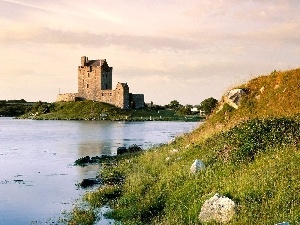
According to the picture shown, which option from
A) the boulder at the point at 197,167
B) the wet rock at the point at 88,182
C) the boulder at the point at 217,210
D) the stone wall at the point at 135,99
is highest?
the stone wall at the point at 135,99

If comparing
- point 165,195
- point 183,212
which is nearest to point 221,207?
point 183,212

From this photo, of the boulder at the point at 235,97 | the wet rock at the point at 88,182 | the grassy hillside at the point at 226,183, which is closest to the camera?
the grassy hillside at the point at 226,183

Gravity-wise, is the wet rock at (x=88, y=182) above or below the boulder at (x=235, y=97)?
below

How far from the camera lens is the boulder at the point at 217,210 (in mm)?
15617

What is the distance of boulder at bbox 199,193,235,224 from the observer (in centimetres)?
1562

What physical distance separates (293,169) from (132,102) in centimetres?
17876

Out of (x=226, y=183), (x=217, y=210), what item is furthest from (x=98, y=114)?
(x=217, y=210)

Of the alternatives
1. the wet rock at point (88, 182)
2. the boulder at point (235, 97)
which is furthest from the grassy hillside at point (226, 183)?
the boulder at point (235, 97)

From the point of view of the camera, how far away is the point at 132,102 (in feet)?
641

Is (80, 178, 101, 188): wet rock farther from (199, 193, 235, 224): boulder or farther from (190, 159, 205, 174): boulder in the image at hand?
(199, 193, 235, 224): boulder

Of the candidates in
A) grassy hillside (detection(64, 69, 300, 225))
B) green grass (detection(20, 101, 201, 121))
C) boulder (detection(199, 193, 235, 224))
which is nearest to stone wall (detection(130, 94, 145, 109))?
green grass (detection(20, 101, 201, 121))

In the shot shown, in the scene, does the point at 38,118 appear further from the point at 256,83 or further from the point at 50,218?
the point at 50,218

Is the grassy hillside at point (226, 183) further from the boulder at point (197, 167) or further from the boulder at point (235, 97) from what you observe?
the boulder at point (235, 97)

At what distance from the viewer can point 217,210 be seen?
1598cm
